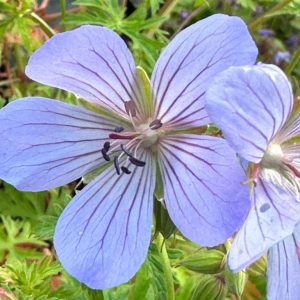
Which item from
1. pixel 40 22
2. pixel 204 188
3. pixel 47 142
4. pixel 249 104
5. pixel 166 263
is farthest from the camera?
pixel 40 22

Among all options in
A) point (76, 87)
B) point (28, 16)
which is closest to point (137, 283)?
point (76, 87)

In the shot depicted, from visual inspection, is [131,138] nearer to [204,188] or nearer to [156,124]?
[156,124]

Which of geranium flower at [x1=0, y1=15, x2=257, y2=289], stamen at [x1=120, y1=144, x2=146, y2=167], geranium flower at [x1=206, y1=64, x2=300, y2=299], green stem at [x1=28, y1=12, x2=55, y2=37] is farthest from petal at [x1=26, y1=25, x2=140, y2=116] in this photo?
green stem at [x1=28, y1=12, x2=55, y2=37]

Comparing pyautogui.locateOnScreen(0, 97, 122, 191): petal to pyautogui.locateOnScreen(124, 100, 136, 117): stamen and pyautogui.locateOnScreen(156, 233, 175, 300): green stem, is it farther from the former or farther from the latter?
pyautogui.locateOnScreen(156, 233, 175, 300): green stem

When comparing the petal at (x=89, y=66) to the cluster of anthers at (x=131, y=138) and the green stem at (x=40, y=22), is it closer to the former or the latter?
the cluster of anthers at (x=131, y=138)

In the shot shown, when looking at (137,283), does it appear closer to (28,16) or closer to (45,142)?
→ (45,142)

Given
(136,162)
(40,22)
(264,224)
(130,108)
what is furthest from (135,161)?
(40,22)
